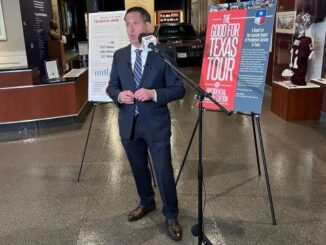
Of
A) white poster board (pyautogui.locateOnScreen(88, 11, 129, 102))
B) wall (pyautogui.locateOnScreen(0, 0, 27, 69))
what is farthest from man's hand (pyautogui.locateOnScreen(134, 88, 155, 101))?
wall (pyautogui.locateOnScreen(0, 0, 27, 69))

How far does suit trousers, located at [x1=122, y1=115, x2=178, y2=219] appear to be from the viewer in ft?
7.22

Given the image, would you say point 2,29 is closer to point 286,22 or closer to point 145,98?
point 286,22

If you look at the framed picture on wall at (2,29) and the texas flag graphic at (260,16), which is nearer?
the texas flag graphic at (260,16)


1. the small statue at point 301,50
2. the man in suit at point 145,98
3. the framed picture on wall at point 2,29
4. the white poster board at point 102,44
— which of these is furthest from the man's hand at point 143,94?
the framed picture on wall at point 2,29

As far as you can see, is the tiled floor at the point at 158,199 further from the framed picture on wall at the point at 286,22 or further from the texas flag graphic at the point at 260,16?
the framed picture on wall at the point at 286,22

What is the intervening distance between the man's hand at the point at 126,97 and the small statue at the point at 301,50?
357 cm

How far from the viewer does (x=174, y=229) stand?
2.34 metres

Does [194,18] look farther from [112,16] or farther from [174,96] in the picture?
[174,96]

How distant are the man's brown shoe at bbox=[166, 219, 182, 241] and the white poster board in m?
1.36

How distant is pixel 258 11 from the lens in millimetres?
2391

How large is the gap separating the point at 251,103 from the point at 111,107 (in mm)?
3976

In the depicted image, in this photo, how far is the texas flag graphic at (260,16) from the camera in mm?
2362

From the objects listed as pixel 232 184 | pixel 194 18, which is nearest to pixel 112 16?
pixel 232 184

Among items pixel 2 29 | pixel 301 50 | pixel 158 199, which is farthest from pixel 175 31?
pixel 158 199
